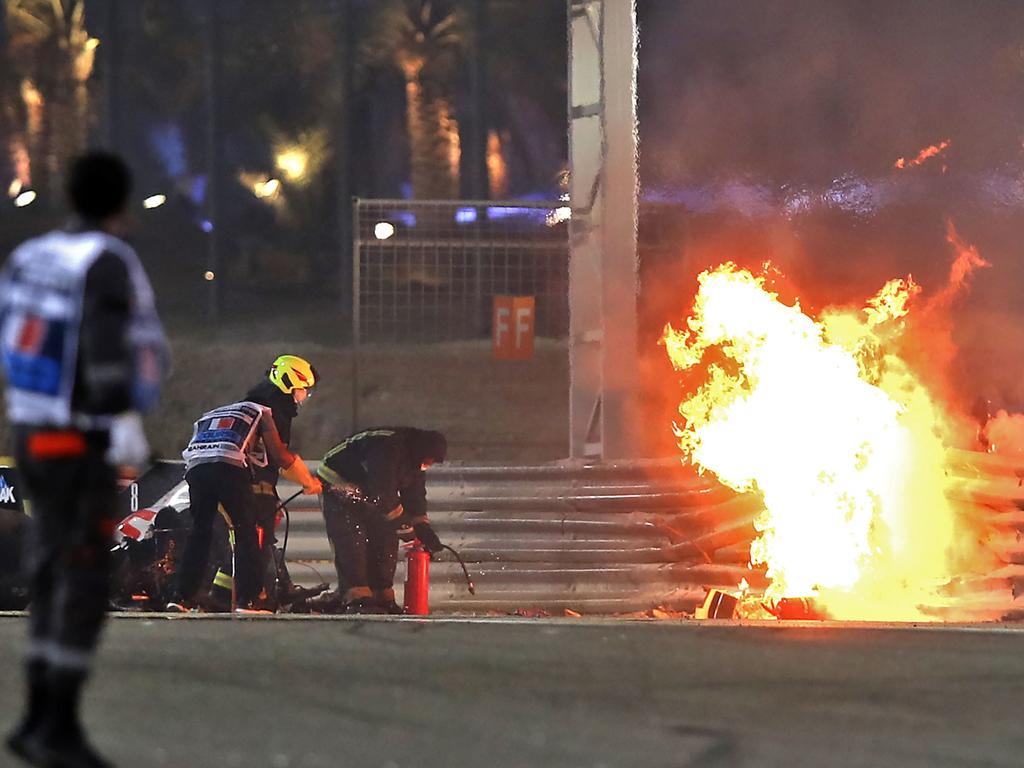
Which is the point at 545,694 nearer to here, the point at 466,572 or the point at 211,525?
the point at 211,525

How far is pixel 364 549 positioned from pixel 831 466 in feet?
10.3

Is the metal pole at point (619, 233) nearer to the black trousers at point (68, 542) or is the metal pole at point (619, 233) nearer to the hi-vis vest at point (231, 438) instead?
the hi-vis vest at point (231, 438)

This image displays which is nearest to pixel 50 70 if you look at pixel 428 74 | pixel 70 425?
pixel 428 74

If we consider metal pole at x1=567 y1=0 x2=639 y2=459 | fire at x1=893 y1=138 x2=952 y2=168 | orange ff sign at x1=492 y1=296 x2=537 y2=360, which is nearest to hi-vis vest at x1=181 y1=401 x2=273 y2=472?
metal pole at x1=567 y1=0 x2=639 y2=459

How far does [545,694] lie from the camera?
218 inches

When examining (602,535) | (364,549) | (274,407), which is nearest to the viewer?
(274,407)

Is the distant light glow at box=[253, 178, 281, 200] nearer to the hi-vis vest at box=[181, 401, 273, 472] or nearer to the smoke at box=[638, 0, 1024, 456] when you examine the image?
the smoke at box=[638, 0, 1024, 456]

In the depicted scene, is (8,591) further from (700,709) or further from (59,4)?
(59,4)

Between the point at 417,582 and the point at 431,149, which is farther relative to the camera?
the point at 431,149

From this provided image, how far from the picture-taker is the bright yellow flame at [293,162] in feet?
117

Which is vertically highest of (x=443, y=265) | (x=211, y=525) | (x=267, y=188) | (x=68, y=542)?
(x=267, y=188)

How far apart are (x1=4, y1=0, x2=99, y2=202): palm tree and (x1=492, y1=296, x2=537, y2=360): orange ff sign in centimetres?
2067

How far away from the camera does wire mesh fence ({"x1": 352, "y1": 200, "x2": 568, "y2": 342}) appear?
16.5 metres

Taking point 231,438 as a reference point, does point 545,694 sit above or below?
below
